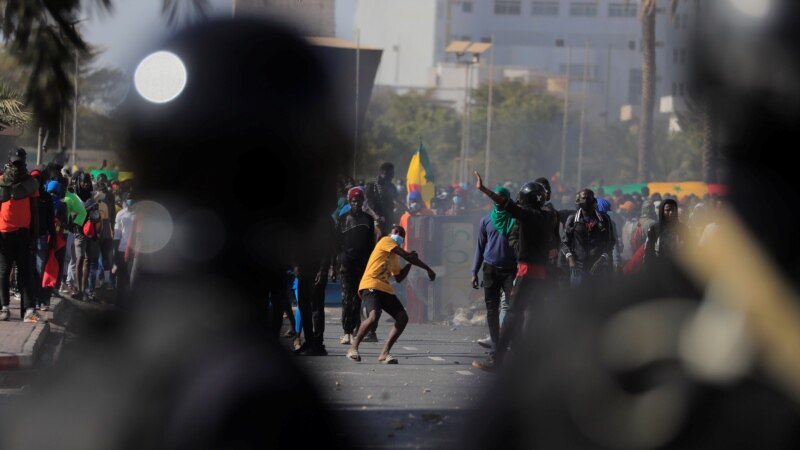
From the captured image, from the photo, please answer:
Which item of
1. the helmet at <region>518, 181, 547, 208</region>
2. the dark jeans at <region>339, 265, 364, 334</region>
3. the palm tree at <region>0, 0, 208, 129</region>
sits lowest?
the dark jeans at <region>339, 265, 364, 334</region>

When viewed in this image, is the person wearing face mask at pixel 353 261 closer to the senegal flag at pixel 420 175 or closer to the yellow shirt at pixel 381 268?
the yellow shirt at pixel 381 268

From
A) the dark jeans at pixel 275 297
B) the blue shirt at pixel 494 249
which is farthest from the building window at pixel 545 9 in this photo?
the dark jeans at pixel 275 297

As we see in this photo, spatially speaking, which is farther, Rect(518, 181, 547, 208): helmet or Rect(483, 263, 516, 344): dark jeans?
Rect(483, 263, 516, 344): dark jeans

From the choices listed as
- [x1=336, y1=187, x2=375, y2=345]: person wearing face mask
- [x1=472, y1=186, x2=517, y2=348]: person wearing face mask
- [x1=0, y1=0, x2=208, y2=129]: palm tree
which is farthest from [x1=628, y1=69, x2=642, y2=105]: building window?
[x1=0, y1=0, x2=208, y2=129]: palm tree

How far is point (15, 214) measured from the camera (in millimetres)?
13945

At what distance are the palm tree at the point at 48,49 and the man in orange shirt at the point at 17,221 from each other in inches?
312

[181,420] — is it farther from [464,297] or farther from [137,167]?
[464,297]

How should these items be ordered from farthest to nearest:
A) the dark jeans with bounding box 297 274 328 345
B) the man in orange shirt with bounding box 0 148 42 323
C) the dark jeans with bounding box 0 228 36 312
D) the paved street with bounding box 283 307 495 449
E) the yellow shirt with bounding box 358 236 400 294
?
the dark jeans with bounding box 0 228 36 312
the man in orange shirt with bounding box 0 148 42 323
the yellow shirt with bounding box 358 236 400 294
the dark jeans with bounding box 297 274 328 345
the paved street with bounding box 283 307 495 449

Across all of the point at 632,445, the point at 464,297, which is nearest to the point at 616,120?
the point at 464,297

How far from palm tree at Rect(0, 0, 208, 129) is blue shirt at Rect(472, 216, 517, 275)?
7276mm

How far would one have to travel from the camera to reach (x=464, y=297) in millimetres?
19531

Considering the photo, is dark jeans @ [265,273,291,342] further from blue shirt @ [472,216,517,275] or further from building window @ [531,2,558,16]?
building window @ [531,2,558,16]

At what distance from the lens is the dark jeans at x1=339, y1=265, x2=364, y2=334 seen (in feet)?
46.5

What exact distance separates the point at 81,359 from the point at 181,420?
56 centimetres
